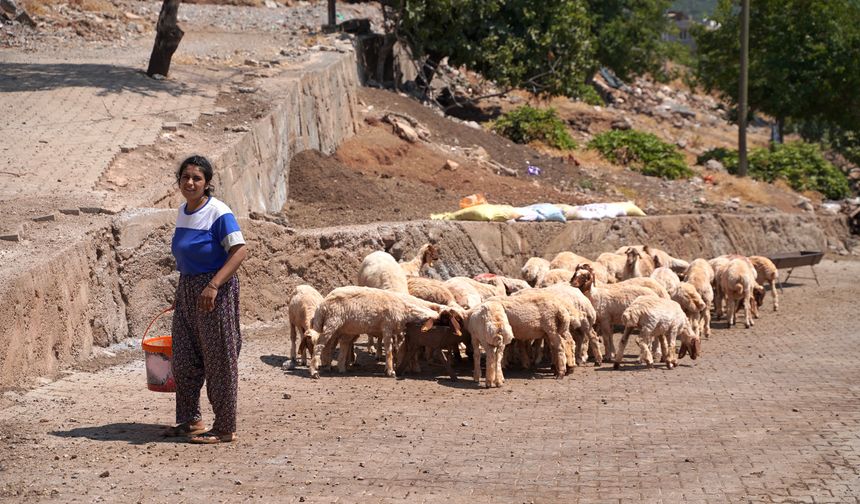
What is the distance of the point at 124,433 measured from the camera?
825 cm

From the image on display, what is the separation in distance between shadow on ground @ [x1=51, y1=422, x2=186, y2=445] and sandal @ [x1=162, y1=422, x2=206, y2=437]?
55mm

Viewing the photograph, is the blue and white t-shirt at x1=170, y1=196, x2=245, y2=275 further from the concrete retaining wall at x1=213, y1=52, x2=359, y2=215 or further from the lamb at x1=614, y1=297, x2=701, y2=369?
the concrete retaining wall at x1=213, y1=52, x2=359, y2=215

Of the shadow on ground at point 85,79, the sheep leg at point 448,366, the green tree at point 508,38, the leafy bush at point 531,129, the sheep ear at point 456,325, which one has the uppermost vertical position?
the green tree at point 508,38

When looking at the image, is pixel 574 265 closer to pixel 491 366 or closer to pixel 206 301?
pixel 491 366

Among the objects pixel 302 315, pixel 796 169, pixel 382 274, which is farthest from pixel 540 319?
pixel 796 169

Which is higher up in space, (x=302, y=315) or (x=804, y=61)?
(x=804, y=61)

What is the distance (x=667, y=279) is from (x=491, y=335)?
465 cm

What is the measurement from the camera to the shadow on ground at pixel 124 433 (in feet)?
26.5

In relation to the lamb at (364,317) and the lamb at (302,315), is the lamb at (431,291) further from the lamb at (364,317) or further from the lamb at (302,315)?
the lamb at (302,315)

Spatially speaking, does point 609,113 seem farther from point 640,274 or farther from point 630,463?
point 630,463

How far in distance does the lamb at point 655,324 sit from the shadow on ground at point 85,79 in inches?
384

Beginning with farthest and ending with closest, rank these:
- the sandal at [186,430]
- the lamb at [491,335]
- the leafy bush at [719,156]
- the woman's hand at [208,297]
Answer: the leafy bush at [719,156], the lamb at [491,335], the sandal at [186,430], the woman's hand at [208,297]

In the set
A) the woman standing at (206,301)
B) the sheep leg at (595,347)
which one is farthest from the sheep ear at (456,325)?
the woman standing at (206,301)

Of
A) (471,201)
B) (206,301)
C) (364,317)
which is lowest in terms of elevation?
(364,317)
